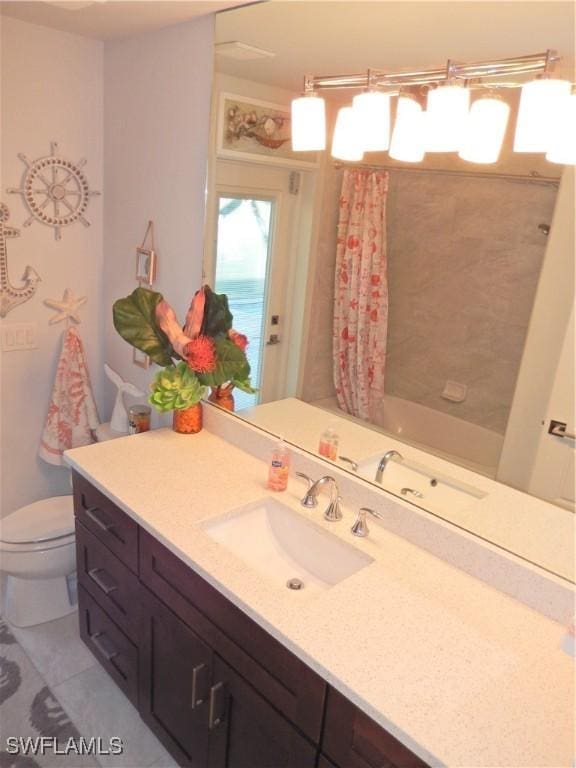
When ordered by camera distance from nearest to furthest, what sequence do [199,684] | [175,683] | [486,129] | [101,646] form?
[486,129] < [199,684] < [175,683] < [101,646]

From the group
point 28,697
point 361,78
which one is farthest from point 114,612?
point 361,78

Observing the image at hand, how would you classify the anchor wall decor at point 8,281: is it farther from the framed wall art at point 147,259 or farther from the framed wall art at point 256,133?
the framed wall art at point 256,133

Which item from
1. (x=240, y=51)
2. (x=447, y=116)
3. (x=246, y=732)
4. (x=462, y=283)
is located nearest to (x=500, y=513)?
(x=462, y=283)

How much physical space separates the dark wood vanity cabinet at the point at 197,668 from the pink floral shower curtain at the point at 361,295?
0.68m

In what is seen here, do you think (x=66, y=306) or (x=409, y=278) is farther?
(x=66, y=306)

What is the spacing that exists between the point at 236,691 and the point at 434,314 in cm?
104

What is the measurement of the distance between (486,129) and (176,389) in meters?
1.21

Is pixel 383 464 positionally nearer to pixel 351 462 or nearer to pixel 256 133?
pixel 351 462

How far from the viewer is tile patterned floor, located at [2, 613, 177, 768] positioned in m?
1.81

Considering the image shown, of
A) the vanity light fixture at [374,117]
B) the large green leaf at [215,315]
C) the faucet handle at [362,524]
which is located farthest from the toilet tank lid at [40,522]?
the vanity light fixture at [374,117]

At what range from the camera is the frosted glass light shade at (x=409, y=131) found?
4.57 ft

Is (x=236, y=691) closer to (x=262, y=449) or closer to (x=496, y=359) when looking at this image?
(x=262, y=449)

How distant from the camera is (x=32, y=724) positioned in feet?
6.13

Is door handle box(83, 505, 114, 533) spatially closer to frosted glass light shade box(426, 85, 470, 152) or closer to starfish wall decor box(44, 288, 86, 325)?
starfish wall decor box(44, 288, 86, 325)
